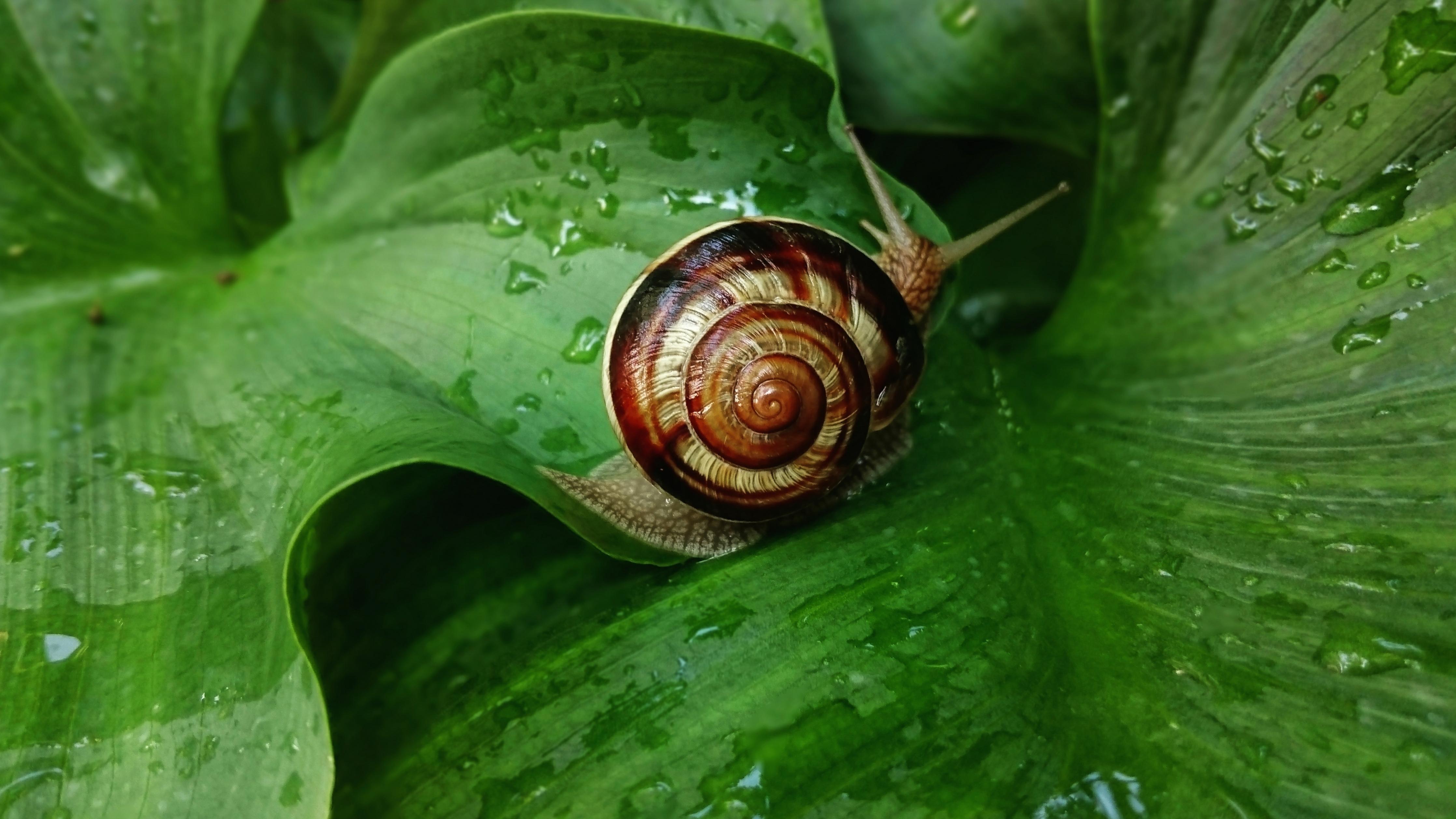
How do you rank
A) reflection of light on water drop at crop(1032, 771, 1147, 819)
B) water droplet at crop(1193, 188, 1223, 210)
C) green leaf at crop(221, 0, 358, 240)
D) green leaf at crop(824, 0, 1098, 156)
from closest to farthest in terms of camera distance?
1. reflection of light on water drop at crop(1032, 771, 1147, 819)
2. water droplet at crop(1193, 188, 1223, 210)
3. green leaf at crop(824, 0, 1098, 156)
4. green leaf at crop(221, 0, 358, 240)

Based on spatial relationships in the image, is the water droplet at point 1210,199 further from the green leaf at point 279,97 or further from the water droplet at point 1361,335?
the green leaf at point 279,97

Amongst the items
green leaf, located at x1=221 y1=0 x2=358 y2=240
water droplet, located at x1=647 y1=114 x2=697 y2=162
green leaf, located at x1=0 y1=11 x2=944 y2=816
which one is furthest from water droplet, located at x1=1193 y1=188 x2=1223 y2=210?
green leaf, located at x1=221 y1=0 x2=358 y2=240

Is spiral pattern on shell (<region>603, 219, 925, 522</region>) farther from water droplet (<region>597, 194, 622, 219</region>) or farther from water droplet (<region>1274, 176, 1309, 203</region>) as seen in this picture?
water droplet (<region>1274, 176, 1309, 203</region>)

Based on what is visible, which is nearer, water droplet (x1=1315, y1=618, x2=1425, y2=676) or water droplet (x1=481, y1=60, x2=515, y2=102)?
water droplet (x1=1315, y1=618, x2=1425, y2=676)

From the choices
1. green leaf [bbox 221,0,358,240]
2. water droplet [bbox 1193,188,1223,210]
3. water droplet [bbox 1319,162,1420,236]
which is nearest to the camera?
water droplet [bbox 1319,162,1420,236]

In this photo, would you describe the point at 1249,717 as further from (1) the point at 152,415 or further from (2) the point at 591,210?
(1) the point at 152,415

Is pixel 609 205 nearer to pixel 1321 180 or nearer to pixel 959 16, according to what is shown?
pixel 959 16

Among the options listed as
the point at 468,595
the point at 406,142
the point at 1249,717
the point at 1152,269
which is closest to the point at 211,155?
the point at 406,142
